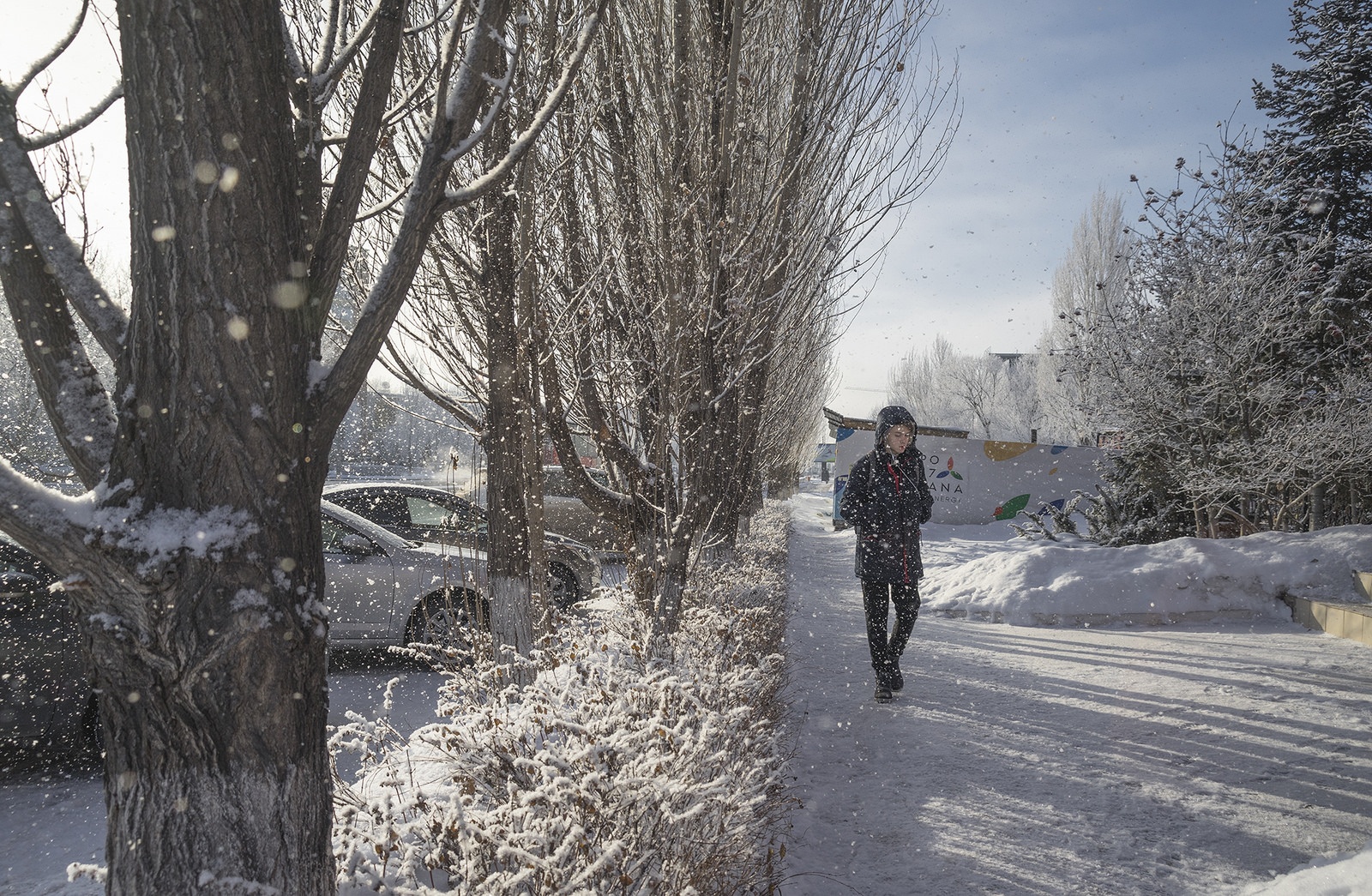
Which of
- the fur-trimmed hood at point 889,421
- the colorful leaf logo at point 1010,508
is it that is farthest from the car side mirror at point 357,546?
the colorful leaf logo at point 1010,508

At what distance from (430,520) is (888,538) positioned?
4906 millimetres

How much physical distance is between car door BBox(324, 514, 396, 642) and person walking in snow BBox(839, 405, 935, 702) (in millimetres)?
3816

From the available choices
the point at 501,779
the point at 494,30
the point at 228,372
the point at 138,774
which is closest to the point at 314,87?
the point at 494,30

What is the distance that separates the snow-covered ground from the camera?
2979mm

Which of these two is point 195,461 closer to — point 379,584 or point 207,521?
point 207,521

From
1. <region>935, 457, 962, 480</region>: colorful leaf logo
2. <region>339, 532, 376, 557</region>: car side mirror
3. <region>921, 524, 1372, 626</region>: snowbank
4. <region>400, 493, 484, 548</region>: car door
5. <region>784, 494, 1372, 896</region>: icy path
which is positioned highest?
<region>935, 457, 962, 480</region>: colorful leaf logo

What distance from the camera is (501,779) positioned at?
8.26ft

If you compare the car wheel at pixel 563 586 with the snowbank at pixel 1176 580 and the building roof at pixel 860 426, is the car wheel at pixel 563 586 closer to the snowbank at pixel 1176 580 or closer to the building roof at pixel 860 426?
the snowbank at pixel 1176 580

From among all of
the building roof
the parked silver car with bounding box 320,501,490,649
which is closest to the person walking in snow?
the parked silver car with bounding box 320,501,490,649

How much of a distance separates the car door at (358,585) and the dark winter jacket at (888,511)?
150 inches

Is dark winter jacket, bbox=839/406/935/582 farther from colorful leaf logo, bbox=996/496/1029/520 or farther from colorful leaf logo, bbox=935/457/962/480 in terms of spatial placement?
colorful leaf logo, bbox=996/496/1029/520

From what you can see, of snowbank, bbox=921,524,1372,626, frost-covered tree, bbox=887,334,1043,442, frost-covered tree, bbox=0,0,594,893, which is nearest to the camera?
frost-covered tree, bbox=0,0,594,893

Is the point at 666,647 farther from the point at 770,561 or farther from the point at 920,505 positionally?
the point at 770,561

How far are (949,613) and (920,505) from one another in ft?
13.0
